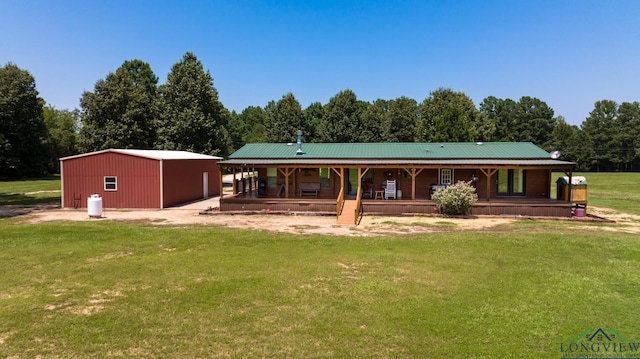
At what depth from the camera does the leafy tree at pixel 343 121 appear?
157ft

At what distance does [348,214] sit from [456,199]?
4943mm

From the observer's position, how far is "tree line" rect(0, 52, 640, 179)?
38.1m

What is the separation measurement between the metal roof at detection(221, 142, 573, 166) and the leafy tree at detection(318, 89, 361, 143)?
2359 centimetres

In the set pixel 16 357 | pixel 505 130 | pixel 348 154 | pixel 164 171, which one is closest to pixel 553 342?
pixel 16 357

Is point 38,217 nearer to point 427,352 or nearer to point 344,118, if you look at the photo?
point 427,352

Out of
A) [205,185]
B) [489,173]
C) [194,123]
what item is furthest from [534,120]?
[205,185]

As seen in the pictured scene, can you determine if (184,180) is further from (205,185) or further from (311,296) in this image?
(311,296)

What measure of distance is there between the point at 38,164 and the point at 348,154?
4789cm

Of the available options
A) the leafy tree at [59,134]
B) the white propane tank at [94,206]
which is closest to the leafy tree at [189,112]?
the white propane tank at [94,206]

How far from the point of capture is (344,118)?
47.7m

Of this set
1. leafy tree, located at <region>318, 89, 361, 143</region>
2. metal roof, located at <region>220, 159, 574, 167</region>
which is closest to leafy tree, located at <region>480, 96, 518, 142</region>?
leafy tree, located at <region>318, 89, 361, 143</region>

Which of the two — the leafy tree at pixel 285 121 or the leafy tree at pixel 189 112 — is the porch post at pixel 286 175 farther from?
the leafy tree at pixel 285 121

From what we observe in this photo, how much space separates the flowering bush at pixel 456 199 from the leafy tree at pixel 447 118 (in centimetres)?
2427

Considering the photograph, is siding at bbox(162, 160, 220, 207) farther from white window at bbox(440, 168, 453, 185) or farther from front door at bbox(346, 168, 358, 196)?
white window at bbox(440, 168, 453, 185)
